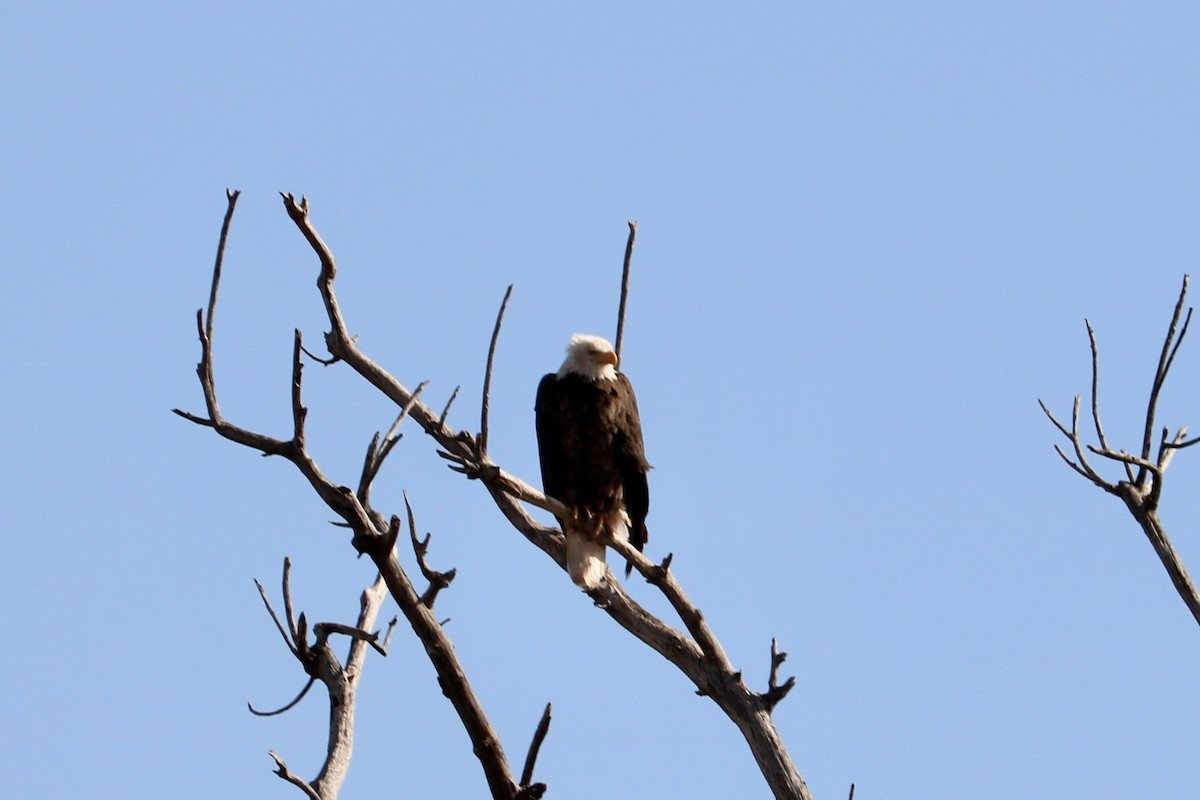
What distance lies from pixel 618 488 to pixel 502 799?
221 centimetres

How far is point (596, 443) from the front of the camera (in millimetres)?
5668

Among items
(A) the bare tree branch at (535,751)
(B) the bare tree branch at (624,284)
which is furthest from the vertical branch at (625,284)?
(A) the bare tree branch at (535,751)

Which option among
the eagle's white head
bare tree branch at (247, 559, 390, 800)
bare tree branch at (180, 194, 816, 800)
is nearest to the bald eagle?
the eagle's white head

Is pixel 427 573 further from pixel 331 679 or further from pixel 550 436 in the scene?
pixel 550 436

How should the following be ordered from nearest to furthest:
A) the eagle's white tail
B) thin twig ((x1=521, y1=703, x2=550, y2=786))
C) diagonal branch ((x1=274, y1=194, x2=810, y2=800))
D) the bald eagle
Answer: thin twig ((x1=521, y1=703, x2=550, y2=786)), diagonal branch ((x1=274, y1=194, x2=810, y2=800)), the eagle's white tail, the bald eagle

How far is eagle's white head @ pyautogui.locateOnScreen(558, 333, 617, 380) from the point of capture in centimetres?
571


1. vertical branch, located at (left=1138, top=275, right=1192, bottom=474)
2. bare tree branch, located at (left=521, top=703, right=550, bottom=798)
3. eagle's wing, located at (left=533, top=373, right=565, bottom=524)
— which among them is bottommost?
bare tree branch, located at (left=521, top=703, right=550, bottom=798)

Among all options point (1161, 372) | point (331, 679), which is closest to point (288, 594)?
point (331, 679)

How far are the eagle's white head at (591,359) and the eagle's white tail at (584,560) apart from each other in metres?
0.77

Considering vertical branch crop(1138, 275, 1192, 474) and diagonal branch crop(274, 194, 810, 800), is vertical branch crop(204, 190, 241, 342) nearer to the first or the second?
diagonal branch crop(274, 194, 810, 800)

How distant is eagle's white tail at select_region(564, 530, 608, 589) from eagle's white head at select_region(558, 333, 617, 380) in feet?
2.51

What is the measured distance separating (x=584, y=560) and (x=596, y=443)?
67cm

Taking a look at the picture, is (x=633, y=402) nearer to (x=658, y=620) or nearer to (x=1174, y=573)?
(x=658, y=620)

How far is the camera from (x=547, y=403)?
5.85 metres
